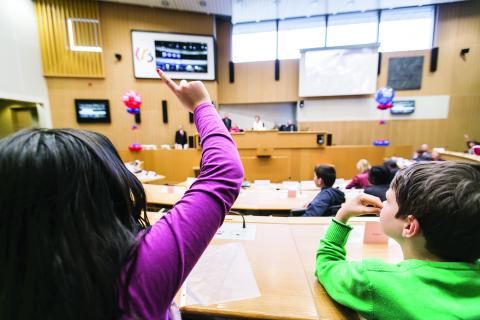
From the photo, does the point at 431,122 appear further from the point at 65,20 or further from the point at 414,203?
the point at 65,20

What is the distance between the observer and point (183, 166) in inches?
225

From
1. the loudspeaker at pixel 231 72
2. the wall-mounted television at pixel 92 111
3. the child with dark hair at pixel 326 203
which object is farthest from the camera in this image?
the loudspeaker at pixel 231 72

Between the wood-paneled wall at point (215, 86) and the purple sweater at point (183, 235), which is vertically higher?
the wood-paneled wall at point (215, 86)

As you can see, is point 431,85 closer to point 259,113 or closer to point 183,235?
point 259,113

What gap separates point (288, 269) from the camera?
3.28 feet

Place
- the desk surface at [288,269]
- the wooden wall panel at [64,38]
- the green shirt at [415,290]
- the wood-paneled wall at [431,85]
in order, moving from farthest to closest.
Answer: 1. the wood-paneled wall at [431,85]
2. the wooden wall panel at [64,38]
3. the desk surface at [288,269]
4. the green shirt at [415,290]

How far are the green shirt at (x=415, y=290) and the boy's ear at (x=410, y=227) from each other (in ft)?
0.24

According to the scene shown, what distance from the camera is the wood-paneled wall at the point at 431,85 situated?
6430 millimetres

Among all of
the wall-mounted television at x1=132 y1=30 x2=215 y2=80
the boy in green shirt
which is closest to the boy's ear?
the boy in green shirt

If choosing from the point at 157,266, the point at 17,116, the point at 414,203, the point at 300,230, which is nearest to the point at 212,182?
the point at 157,266

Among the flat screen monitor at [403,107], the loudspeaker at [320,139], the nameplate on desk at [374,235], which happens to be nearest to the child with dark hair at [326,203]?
the nameplate on desk at [374,235]

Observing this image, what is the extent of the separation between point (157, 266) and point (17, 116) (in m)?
8.38

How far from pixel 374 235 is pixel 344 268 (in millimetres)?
593

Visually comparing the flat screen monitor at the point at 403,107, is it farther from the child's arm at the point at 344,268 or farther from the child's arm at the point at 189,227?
the child's arm at the point at 189,227
